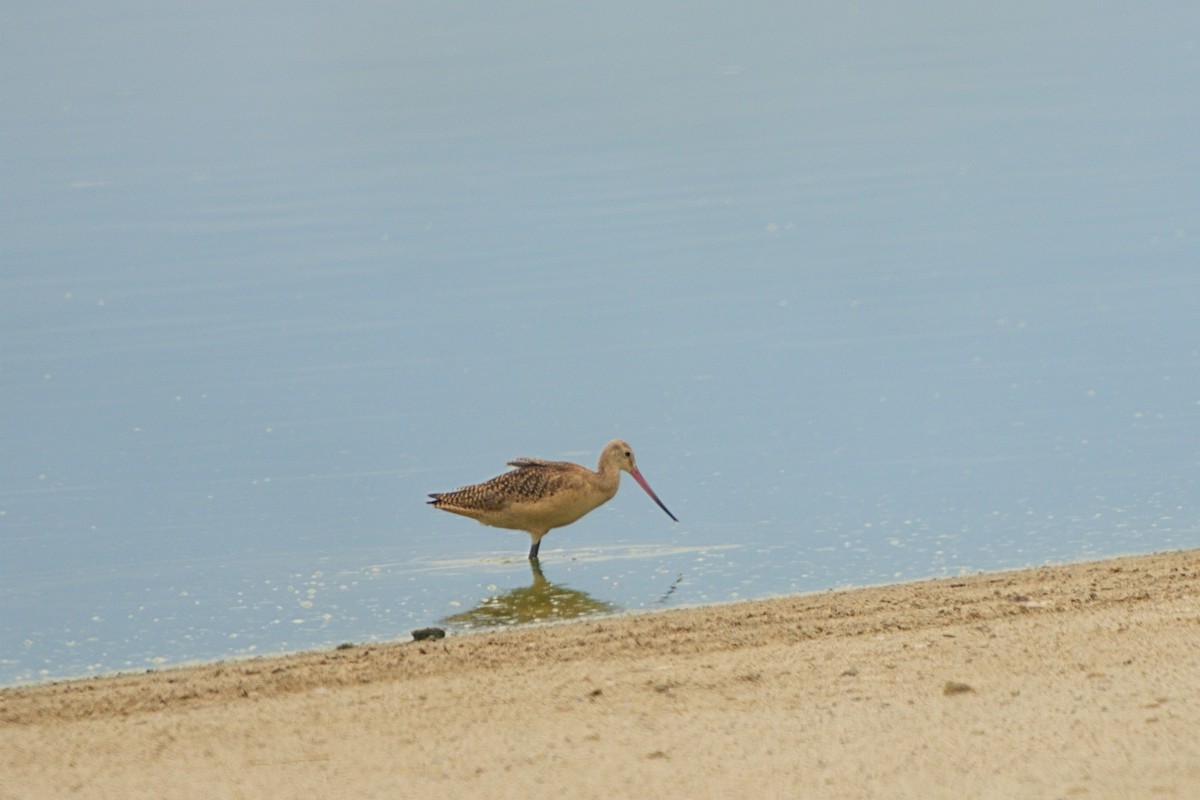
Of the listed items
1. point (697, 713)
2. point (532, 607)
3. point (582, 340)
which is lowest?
point (532, 607)

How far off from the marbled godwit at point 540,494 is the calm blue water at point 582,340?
0.63 ft

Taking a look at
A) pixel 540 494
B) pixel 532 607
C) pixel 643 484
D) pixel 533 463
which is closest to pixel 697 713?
pixel 532 607

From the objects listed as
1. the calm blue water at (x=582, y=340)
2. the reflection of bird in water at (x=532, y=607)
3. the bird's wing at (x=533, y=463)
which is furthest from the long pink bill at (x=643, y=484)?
the reflection of bird in water at (x=532, y=607)

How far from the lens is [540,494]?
8797 millimetres

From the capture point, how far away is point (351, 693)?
6184mm

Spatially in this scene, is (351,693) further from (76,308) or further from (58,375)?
(76,308)

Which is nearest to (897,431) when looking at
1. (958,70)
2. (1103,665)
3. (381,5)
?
(1103,665)

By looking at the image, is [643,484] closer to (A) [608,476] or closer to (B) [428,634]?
(A) [608,476]

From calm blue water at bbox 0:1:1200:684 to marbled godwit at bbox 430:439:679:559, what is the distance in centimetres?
19

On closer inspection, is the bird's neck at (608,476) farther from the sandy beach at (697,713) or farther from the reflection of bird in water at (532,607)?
the sandy beach at (697,713)

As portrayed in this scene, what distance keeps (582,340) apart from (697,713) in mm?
6775

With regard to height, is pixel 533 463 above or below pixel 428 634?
above

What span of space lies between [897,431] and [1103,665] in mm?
4342

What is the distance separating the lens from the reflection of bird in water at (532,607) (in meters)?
7.86
